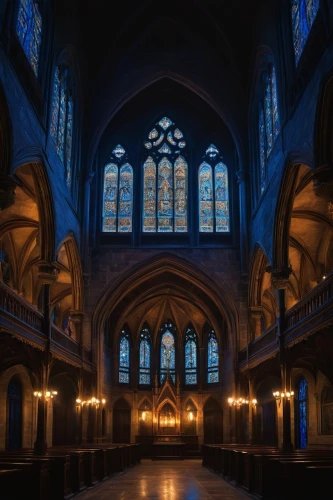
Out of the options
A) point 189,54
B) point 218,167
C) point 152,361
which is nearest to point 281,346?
point 218,167

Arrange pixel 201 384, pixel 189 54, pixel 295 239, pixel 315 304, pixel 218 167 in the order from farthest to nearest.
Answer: pixel 201 384 < pixel 218 167 < pixel 189 54 < pixel 295 239 < pixel 315 304

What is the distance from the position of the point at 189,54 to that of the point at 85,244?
12339 mm

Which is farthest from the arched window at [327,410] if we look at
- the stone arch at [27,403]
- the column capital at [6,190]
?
the column capital at [6,190]

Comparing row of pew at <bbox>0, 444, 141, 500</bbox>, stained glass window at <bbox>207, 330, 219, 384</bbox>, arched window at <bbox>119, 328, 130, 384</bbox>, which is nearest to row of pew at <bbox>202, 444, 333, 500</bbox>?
row of pew at <bbox>0, 444, 141, 500</bbox>

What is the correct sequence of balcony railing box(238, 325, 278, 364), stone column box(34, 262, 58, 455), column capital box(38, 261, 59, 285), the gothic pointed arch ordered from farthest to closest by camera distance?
the gothic pointed arch → balcony railing box(238, 325, 278, 364) → column capital box(38, 261, 59, 285) → stone column box(34, 262, 58, 455)

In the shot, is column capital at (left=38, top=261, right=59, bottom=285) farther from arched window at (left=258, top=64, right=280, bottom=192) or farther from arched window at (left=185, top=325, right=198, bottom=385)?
arched window at (left=185, top=325, right=198, bottom=385)

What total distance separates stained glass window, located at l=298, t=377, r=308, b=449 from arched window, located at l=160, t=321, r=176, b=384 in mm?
15160

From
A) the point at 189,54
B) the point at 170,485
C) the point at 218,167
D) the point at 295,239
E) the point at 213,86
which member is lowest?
the point at 170,485

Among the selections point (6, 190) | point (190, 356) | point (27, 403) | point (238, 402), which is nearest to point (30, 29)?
point (6, 190)

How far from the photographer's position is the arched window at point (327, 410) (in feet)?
87.8

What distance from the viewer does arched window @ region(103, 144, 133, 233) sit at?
35469 millimetres

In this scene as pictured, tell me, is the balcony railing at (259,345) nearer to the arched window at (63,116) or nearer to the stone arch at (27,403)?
the stone arch at (27,403)

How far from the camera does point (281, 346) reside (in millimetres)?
22297

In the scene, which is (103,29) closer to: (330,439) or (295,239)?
(295,239)
